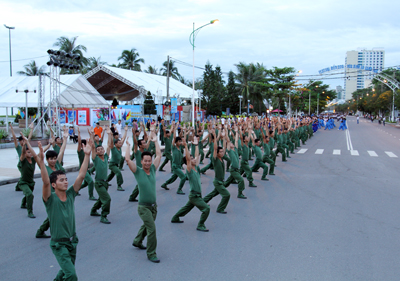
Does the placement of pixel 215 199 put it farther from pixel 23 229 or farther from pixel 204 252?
pixel 23 229

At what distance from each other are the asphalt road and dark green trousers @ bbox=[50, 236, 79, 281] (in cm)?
74

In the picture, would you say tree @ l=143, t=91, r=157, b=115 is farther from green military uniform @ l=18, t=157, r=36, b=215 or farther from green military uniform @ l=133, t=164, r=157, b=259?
green military uniform @ l=133, t=164, r=157, b=259

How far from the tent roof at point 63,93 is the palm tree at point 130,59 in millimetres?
26587

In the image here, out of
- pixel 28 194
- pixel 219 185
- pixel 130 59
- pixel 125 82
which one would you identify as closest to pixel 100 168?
pixel 28 194

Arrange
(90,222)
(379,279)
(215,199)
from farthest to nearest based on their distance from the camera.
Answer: (215,199)
(90,222)
(379,279)

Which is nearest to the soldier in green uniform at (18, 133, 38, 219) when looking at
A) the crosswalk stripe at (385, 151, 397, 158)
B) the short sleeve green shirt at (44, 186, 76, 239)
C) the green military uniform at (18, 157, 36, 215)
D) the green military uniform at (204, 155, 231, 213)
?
the green military uniform at (18, 157, 36, 215)

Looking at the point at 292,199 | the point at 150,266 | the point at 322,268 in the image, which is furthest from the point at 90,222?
the point at 292,199

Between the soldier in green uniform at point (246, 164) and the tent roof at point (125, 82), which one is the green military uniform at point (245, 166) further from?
the tent roof at point (125, 82)

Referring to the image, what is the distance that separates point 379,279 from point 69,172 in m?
11.2

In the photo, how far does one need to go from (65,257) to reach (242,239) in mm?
3183

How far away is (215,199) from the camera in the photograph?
8.92 metres

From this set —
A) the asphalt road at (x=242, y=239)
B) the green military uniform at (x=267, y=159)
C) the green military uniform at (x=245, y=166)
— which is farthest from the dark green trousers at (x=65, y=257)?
the green military uniform at (x=267, y=159)

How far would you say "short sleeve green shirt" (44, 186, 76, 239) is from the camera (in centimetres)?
391

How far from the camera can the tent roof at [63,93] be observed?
26281 mm
